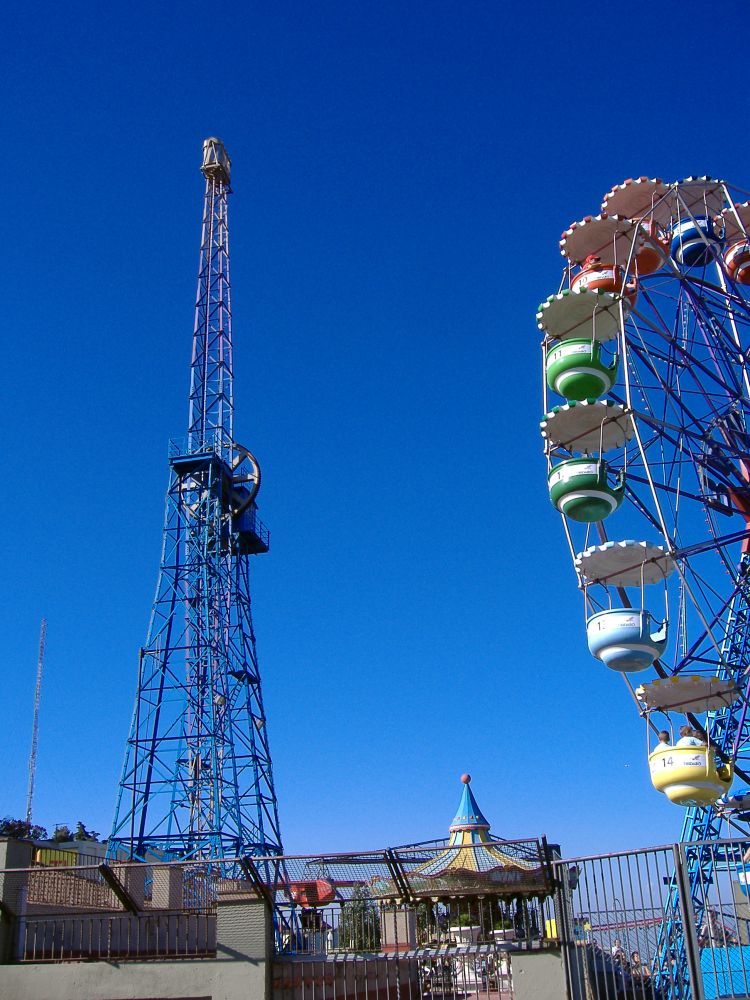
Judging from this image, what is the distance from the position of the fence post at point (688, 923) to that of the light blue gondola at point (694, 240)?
11.2 m

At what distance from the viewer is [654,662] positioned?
15.1 metres

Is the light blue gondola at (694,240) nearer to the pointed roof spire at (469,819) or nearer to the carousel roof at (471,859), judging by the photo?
the carousel roof at (471,859)

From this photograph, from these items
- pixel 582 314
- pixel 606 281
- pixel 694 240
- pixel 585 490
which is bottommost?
pixel 585 490

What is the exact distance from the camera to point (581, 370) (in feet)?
52.5

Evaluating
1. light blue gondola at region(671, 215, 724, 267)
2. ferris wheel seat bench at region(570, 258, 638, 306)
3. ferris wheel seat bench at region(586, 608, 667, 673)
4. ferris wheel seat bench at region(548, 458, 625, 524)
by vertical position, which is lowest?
ferris wheel seat bench at region(586, 608, 667, 673)

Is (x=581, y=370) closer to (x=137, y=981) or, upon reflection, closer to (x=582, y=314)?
(x=582, y=314)

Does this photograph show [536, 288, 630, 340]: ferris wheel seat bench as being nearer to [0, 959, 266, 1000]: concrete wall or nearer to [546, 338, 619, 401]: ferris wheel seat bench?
[546, 338, 619, 401]: ferris wheel seat bench

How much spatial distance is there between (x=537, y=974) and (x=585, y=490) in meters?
7.09

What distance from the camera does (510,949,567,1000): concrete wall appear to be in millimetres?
12188

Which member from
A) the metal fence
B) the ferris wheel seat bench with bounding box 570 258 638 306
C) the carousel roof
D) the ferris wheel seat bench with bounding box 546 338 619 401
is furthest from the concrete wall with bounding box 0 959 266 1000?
the ferris wheel seat bench with bounding box 570 258 638 306

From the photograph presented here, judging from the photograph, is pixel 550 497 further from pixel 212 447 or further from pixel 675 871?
pixel 212 447

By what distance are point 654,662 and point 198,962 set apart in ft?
26.3

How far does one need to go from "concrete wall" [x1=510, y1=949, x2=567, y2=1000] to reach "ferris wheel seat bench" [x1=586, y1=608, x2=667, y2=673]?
13.4 ft

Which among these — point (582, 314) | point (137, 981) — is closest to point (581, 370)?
point (582, 314)
